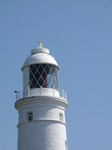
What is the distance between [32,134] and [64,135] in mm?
2383

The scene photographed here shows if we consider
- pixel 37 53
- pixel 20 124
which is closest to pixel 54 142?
pixel 20 124

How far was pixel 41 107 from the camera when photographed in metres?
23.3

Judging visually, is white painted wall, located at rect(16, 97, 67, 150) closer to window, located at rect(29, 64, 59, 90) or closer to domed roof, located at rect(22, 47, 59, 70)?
window, located at rect(29, 64, 59, 90)

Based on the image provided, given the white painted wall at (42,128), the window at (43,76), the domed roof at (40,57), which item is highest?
the domed roof at (40,57)

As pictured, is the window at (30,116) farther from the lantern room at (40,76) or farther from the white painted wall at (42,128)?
the lantern room at (40,76)

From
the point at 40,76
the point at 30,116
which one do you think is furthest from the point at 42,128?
the point at 40,76

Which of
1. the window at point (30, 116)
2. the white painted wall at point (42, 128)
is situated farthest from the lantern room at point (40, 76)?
the window at point (30, 116)

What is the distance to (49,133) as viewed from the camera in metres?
22.9

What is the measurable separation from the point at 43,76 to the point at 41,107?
2.25 metres

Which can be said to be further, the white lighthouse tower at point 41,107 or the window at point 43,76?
the window at point 43,76

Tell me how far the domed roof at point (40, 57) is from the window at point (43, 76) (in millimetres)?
281

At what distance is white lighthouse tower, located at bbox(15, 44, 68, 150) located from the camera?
22.7 metres

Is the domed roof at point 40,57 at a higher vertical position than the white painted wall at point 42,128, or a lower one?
higher

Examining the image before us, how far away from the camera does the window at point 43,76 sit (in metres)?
24.2
